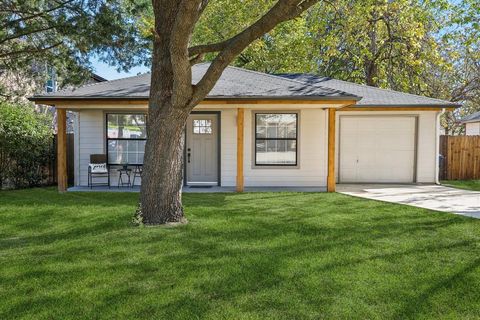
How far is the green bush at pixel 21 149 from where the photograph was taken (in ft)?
35.3

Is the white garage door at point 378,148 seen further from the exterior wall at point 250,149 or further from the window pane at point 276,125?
the window pane at point 276,125

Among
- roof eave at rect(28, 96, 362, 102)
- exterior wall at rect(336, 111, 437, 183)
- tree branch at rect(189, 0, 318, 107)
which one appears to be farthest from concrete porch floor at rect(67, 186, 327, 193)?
tree branch at rect(189, 0, 318, 107)

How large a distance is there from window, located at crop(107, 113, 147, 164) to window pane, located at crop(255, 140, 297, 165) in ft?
10.7

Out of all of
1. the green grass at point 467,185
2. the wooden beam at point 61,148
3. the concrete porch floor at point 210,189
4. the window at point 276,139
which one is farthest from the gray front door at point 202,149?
the green grass at point 467,185

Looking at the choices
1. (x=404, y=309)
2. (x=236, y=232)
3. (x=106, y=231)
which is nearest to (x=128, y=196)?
(x=106, y=231)

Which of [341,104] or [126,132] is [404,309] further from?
[126,132]

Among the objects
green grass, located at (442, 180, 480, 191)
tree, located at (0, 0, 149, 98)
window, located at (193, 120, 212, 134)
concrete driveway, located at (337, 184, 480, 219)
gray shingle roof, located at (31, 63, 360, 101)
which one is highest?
tree, located at (0, 0, 149, 98)

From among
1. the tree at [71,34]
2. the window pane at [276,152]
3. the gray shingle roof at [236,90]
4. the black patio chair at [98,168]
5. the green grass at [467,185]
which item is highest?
the tree at [71,34]

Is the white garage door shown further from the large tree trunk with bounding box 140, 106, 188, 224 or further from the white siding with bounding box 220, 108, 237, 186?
the large tree trunk with bounding box 140, 106, 188, 224

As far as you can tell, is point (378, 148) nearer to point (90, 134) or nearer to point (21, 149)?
point (90, 134)

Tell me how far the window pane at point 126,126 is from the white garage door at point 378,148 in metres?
5.94

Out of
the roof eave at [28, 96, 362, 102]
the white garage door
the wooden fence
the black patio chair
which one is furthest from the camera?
the wooden fence

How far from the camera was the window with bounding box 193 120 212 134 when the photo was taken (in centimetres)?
1130

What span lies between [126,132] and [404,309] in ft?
30.9
